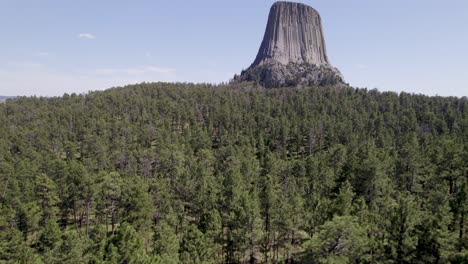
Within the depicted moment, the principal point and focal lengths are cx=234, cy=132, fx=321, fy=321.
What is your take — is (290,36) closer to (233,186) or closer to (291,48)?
(291,48)

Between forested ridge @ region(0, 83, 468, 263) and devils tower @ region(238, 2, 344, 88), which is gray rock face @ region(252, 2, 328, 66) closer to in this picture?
devils tower @ region(238, 2, 344, 88)

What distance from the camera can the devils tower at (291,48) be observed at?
176 m

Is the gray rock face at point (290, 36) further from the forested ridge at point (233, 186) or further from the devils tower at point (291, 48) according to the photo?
the forested ridge at point (233, 186)

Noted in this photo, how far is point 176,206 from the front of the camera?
1828 inches

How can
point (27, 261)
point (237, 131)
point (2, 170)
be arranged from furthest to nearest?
point (237, 131), point (2, 170), point (27, 261)

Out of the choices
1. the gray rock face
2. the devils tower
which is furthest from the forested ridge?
the gray rock face

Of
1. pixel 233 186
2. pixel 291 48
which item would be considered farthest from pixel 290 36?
pixel 233 186

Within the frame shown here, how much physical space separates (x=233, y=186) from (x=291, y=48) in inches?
6121

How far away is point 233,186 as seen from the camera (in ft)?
159

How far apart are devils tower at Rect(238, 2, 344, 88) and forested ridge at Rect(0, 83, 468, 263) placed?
5047 cm

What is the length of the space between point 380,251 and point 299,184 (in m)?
23.5

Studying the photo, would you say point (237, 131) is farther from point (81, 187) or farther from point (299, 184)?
point (81, 187)

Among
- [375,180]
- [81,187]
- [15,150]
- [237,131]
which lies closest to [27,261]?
[81,187]

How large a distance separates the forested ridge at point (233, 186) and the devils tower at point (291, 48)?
5047cm
